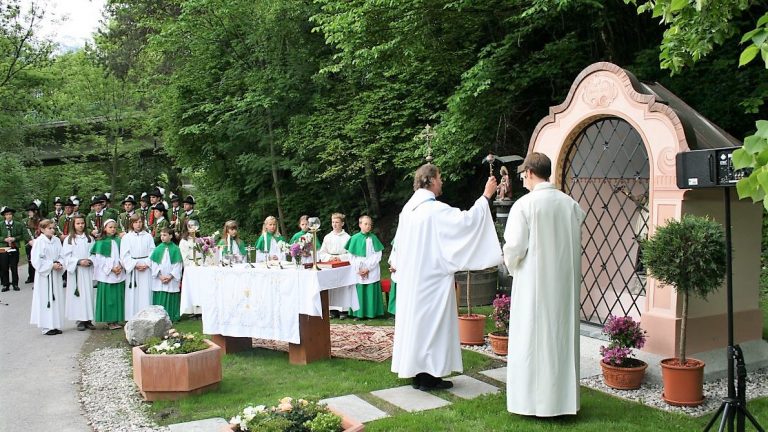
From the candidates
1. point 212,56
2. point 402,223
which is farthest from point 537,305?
point 212,56

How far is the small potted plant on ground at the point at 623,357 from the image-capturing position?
6539mm

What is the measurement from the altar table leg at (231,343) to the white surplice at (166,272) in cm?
262

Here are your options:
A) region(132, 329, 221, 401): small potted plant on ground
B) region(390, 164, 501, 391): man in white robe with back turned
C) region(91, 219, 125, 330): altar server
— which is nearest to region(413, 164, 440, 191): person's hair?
region(390, 164, 501, 391): man in white robe with back turned

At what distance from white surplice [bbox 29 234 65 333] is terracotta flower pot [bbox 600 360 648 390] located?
328 inches

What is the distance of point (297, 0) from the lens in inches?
723

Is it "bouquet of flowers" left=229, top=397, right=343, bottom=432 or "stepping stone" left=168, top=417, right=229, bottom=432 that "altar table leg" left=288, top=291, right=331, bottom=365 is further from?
"bouquet of flowers" left=229, top=397, right=343, bottom=432

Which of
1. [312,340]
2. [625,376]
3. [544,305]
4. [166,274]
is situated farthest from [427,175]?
[166,274]

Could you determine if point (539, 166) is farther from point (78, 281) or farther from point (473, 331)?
point (78, 281)

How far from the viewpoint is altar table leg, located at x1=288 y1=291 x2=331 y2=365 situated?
7.77 m

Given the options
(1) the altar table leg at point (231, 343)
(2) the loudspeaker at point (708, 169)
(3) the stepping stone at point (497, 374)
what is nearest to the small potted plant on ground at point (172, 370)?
(1) the altar table leg at point (231, 343)

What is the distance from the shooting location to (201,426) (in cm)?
559

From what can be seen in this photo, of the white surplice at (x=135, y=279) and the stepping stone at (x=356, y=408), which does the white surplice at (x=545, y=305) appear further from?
the white surplice at (x=135, y=279)

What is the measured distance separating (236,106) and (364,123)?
13.3 feet

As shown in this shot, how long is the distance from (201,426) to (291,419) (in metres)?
1.91
